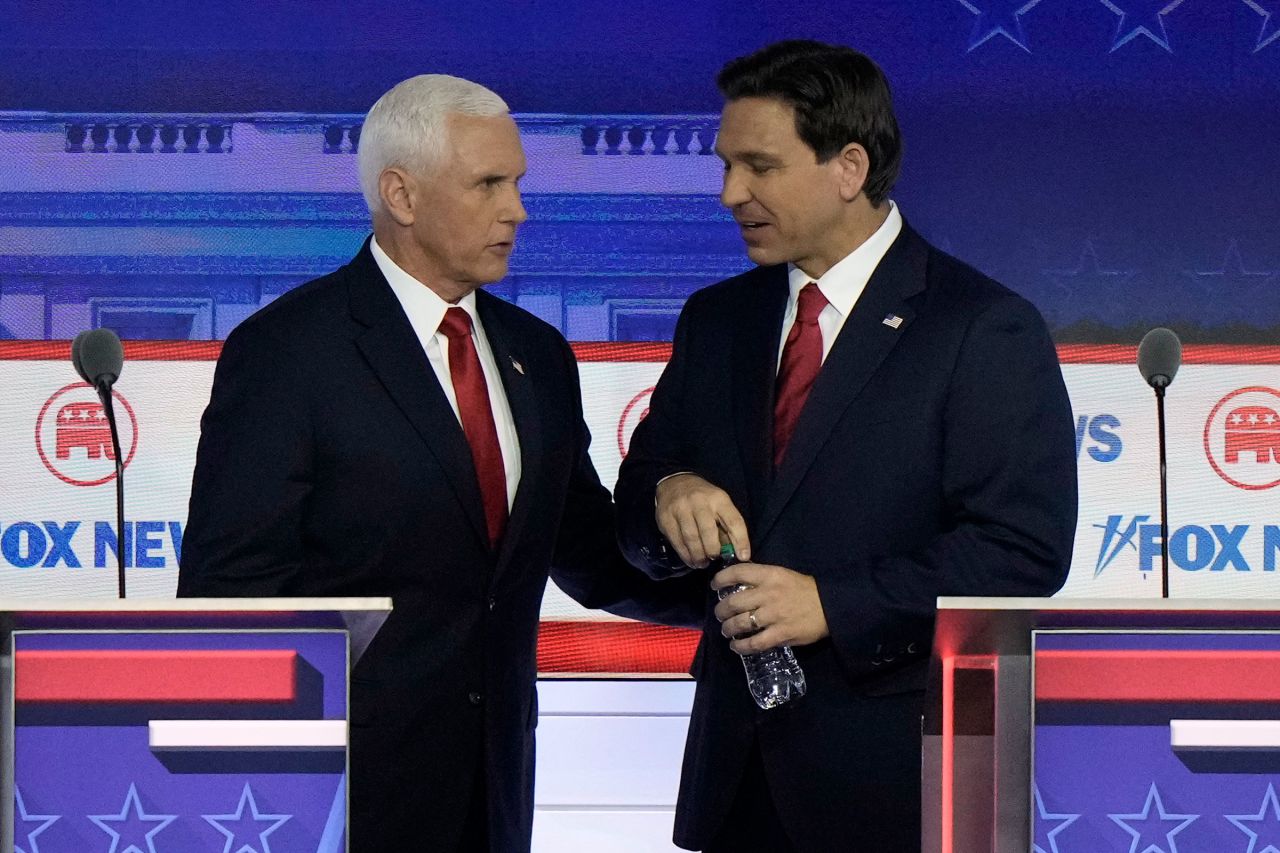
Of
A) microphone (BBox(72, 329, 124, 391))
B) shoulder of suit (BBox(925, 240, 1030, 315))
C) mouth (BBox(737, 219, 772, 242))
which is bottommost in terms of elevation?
microphone (BBox(72, 329, 124, 391))

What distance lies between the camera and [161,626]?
1.85 m

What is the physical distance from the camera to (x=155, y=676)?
187 centimetres

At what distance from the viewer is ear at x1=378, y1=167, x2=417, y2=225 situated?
9.51ft

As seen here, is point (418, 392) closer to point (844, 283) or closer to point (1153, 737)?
point (844, 283)

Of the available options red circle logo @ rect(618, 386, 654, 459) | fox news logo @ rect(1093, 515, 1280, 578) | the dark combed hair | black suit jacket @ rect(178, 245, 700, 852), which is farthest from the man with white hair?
fox news logo @ rect(1093, 515, 1280, 578)

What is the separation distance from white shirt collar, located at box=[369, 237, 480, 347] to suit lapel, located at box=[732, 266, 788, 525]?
0.52 meters

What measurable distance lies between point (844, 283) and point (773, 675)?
647mm

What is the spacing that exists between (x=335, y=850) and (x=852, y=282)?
1.27 m

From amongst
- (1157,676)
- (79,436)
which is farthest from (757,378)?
(79,436)

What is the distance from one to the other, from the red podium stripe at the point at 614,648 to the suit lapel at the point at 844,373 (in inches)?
77.5

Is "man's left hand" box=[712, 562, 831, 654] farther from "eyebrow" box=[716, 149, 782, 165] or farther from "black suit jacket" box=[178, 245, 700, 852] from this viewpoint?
"eyebrow" box=[716, 149, 782, 165]

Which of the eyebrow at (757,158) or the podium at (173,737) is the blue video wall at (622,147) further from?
the podium at (173,737)

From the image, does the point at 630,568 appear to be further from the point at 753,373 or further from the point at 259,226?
the point at 259,226

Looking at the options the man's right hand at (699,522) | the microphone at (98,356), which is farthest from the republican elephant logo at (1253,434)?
the microphone at (98,356)
